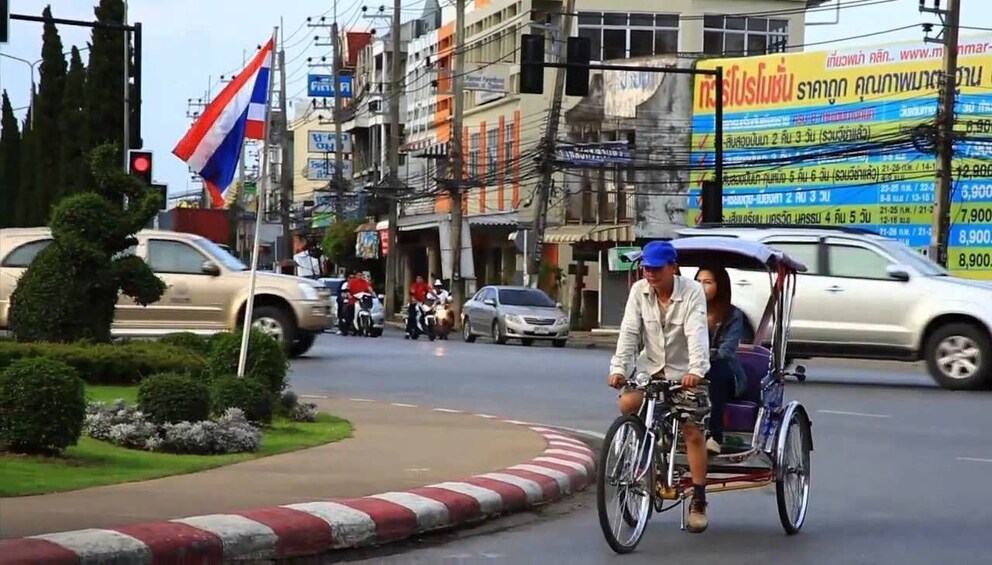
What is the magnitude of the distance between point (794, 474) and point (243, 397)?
555 centimetres

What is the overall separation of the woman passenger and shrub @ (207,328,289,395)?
20.0 ft

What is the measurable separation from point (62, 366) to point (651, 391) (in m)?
4.02

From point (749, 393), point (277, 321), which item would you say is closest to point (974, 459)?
point (749, 393)

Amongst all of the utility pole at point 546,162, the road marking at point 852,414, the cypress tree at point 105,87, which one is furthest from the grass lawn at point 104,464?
the cypress tree at point 105,87

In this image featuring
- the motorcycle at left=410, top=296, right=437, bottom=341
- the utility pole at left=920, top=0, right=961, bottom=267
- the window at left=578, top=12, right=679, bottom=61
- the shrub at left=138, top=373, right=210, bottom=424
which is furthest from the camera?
the window at left=578, top=12, right=679, bottom=61

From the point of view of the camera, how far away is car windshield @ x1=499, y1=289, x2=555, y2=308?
43719 millimetres

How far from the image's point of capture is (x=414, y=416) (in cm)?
1727

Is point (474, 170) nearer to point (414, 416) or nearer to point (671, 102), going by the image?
point (671, 102)

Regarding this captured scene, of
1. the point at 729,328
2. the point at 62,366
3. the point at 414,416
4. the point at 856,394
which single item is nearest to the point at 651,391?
the point at 729,328

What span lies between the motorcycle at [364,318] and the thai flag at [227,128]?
1121 inches

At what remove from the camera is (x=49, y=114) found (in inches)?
2608

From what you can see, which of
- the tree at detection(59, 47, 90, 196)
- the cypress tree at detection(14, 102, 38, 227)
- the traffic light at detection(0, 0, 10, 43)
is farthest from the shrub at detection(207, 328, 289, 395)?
the cypress tree at detection(14, 102, 38, 227)

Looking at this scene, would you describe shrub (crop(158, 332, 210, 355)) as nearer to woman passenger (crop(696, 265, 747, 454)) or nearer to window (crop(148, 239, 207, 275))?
window (crop(148, 239, 207, 275))

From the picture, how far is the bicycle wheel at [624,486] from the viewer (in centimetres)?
903
